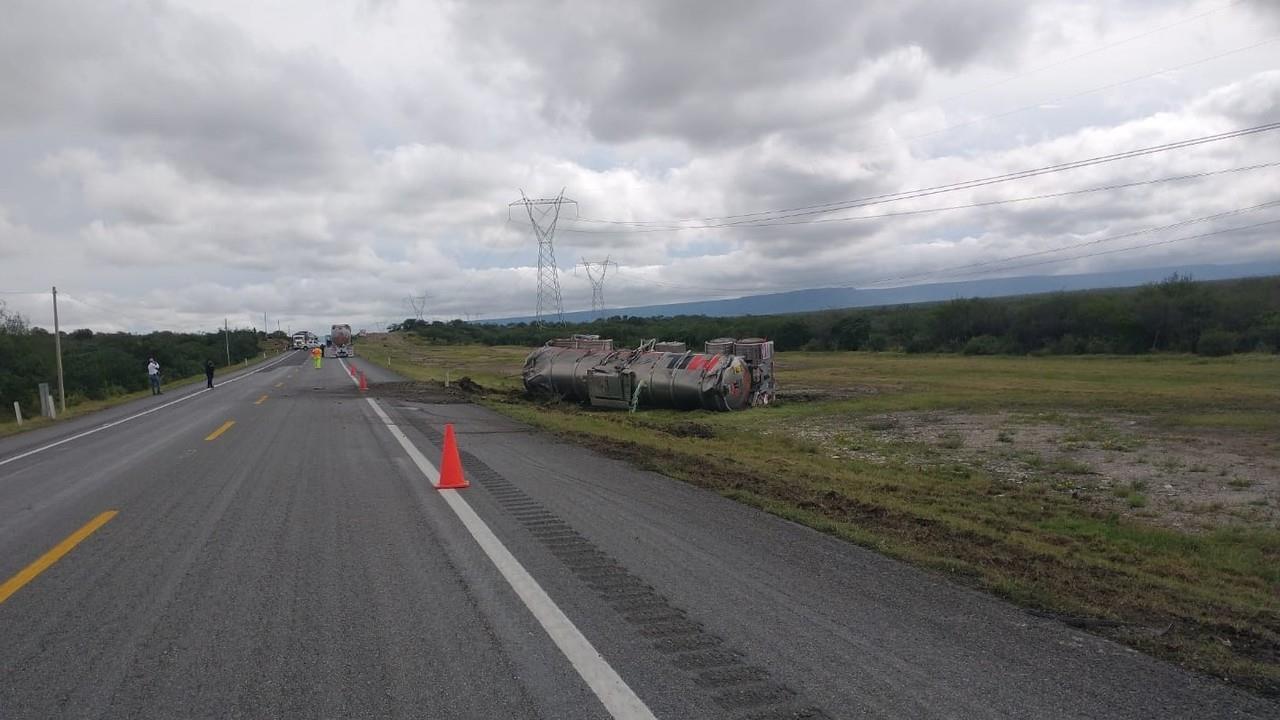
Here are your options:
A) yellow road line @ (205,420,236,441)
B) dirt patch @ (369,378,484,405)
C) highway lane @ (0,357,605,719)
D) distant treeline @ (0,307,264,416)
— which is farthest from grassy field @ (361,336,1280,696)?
distant treeline @ (0,307,264,416)

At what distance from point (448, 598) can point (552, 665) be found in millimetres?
1377

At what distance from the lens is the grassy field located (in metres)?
5.37

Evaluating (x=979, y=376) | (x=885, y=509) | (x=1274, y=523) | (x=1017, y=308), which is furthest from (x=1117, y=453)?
(x=1017, y=308)

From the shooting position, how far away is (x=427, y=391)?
29.3 metres

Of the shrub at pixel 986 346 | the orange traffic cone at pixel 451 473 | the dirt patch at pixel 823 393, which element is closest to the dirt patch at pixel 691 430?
the dirt patch at pixel 823 393

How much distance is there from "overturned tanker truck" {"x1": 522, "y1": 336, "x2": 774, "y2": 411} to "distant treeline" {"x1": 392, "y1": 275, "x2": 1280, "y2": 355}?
3849 centimetres

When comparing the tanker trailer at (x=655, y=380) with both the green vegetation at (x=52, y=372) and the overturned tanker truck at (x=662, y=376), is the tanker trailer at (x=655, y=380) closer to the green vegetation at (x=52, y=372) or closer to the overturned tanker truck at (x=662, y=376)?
the overturned tanker truck at (x=662, y=376)

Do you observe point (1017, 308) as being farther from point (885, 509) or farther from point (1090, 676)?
point (1090, 676)

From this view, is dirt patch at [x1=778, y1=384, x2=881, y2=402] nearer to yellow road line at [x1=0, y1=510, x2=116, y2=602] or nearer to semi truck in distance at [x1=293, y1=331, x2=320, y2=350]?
yellow road line at [x1=0, y1=510, x2=116, y2=602]

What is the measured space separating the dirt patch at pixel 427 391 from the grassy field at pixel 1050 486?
1.93 metres

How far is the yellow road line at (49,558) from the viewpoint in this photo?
5582 mm

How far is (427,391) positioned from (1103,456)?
22.6 m

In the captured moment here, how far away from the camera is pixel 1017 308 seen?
2616 inches

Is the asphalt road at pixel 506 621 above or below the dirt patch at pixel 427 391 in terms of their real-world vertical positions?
above
